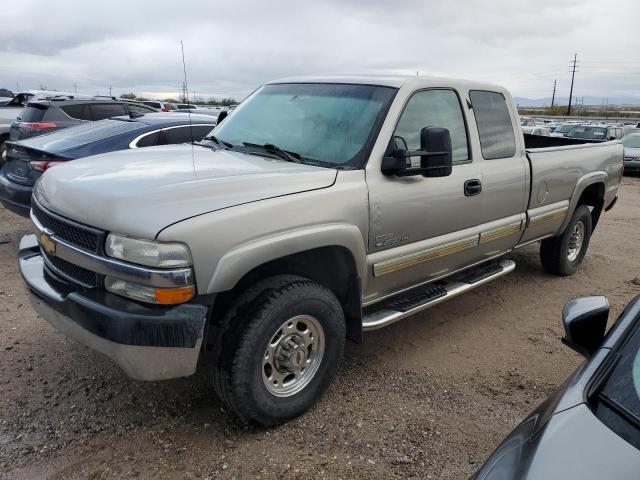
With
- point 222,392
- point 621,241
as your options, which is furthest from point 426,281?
point 621,241

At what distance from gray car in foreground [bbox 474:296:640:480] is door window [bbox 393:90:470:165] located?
1967mm

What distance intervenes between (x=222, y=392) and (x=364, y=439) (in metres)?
0.85

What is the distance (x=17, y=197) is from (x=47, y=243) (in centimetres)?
325

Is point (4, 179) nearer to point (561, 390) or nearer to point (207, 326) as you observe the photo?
point (207, 326)

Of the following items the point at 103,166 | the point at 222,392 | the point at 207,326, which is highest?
the point at 103,166

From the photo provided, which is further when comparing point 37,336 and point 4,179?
point 4,179

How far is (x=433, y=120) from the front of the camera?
4.05 m

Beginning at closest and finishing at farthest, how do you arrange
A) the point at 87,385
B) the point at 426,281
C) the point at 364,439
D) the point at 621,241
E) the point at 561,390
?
1. the point at 561,390
2. the point at 364,439
3. the point at 87,385
4. the point at 426,281
5. the point at 621,241

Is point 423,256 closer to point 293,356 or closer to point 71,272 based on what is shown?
point 293,356

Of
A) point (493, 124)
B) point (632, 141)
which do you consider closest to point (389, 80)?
point (493, 124)

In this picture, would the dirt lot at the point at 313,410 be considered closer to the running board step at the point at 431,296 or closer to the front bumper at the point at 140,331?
the running board step at the point at 431,296

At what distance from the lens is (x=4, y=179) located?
6.14 metres

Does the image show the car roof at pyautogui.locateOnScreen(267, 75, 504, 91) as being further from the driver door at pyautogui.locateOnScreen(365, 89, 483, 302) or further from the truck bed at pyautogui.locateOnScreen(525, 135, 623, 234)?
the truck bed at pyautogui.locateOnScreen(525, 135, 623, 234)

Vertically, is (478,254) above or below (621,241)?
above
